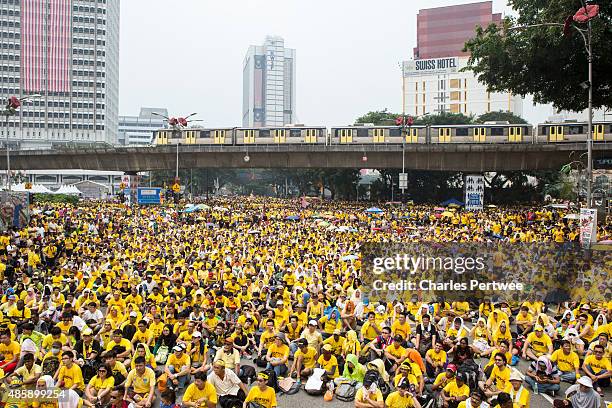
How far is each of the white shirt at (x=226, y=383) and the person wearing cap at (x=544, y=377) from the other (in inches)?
192

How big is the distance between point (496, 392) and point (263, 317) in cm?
549

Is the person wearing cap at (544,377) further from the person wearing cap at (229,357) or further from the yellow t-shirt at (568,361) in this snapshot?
the person wearing cap at (229,357)

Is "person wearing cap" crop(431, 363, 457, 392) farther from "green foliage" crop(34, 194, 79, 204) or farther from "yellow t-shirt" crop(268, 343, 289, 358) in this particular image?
"green foliage" crop(34, 194, 79, 204)

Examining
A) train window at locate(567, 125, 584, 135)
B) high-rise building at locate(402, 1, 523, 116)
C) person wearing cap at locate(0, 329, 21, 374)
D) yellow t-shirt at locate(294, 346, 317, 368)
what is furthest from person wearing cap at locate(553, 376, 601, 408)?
high-rise building at locate(402, 1, 523, 116)

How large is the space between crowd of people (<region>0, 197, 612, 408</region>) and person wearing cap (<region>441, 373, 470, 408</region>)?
0.06 feet

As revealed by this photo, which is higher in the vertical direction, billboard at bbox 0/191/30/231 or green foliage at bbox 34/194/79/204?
billboard at bbox 0/191/30/231

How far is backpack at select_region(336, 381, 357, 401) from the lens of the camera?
855cm

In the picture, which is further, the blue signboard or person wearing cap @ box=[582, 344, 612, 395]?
the blue signboard

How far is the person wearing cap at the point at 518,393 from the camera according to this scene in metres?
7.10

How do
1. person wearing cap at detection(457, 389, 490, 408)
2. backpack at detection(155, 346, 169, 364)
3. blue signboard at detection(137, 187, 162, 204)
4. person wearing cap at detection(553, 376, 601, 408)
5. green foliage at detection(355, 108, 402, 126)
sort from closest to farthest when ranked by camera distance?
person wearing cap at detection(457, 389, 490, 408) → person wearing cap at detection(553, 376, 601, 408) → backpack at detection(155, 346, 169, 364) → blue signboard at detection(137, 187, 162, 204) → green foliage at detection(355, 108, 402, 126)

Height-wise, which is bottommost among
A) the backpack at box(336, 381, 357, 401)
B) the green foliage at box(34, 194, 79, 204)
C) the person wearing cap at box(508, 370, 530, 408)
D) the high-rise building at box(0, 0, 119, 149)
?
the backpack at box(336, 381, 357, 401)

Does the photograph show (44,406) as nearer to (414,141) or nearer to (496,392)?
(496,392)

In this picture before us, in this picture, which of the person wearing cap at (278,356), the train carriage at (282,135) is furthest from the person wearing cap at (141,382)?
the train carriage at (282,135)

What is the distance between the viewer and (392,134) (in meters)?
45.8
